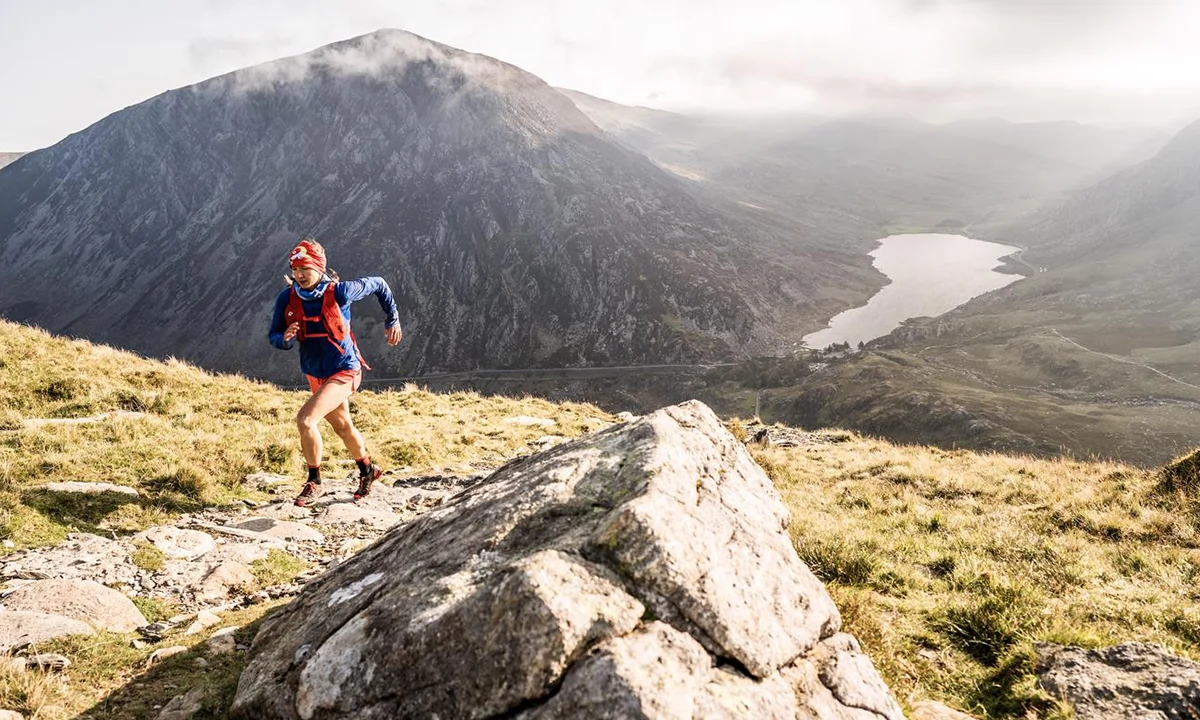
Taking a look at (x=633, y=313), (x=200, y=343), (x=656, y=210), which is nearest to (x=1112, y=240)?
(x=656, y=210)

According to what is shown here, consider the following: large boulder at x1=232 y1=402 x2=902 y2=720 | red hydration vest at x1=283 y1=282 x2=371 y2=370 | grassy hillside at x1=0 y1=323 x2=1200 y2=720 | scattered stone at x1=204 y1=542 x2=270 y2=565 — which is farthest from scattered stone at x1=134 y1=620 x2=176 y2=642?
red hydration vest at x1=283 y1=282 x2=371 y2=370

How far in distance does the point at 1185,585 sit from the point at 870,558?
11.9 feet

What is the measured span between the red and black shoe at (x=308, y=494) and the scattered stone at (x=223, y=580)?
8.53ft

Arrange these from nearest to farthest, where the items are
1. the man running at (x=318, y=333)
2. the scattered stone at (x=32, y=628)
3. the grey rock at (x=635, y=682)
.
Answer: the grey rock at (x=635, y=682), the scattered stone at (x=32, y=628), the man running at (x=318, y=333)

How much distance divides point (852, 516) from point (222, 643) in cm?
1029

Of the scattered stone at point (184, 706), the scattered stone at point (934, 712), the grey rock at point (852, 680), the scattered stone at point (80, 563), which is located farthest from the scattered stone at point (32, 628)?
the scattered stone at point (934, 712)

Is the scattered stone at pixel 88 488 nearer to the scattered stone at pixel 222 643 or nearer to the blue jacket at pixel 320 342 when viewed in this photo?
the blue jacket at pixel 320 342

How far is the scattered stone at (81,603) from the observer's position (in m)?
5.27

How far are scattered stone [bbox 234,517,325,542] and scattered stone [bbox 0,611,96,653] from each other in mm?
3279

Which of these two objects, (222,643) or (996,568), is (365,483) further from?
(996,568)

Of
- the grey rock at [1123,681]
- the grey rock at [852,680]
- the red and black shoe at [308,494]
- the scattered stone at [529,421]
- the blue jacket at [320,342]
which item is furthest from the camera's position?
the scattered stone at [529,421]

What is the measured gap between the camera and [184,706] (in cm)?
418

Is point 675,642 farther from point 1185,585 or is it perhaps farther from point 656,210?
point 656,210

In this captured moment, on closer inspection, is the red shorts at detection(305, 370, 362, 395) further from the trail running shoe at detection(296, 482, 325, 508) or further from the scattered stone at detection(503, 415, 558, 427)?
the scattered stone at detection(503, 415, 558, 427)
